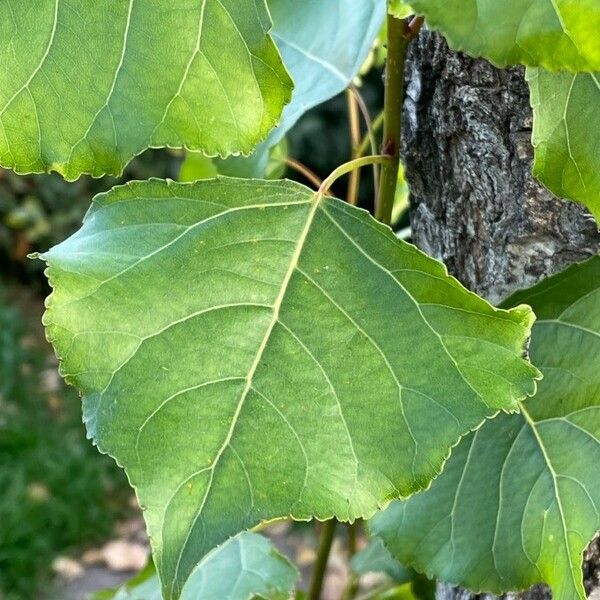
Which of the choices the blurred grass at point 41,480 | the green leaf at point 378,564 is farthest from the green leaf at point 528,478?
the blurred grass at point 41,480

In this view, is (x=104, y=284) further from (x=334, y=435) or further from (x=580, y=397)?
(x=580, y=397)

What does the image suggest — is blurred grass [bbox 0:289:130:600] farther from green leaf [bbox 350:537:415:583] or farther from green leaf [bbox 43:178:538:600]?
green leaf [bbox 43:178:538:600]

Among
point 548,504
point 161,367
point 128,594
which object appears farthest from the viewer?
point 128,594

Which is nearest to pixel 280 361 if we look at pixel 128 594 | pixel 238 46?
pixel 238 46

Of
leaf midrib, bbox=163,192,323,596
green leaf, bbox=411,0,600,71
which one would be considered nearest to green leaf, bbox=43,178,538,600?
leaf midrib, bbox=163,192,323,596

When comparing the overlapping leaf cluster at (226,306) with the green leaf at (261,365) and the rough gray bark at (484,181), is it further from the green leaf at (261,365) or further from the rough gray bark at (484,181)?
the rough gray bark at (484,181)

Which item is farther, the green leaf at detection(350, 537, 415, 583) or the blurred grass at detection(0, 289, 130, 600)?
the blurred grass at detection(0, 289, 130, 600)
